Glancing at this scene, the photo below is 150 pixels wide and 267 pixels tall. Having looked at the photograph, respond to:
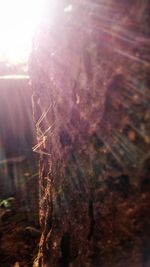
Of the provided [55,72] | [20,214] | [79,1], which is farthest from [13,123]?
[79,1]

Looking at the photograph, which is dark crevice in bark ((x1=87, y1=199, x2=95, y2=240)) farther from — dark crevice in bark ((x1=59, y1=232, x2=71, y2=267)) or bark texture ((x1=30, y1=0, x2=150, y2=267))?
dark crevice in bark ((x1=59, y1=232, x2=71, y2=267))

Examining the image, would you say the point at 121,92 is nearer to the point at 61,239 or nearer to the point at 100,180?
the point at 100,180

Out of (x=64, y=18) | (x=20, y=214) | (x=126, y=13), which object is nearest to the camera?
(x=126, y=13)

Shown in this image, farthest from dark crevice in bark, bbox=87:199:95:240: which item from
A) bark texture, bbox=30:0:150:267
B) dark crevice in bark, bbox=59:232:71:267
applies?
dark crevice in bark, bbox=59:232:71:267

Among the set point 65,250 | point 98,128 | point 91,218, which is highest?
point 98,128

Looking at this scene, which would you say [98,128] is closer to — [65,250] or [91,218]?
[91,218]

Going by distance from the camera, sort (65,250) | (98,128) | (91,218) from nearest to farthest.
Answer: (98,128) → (91,218) → (65,250)

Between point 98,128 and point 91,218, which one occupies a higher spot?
point 98,128

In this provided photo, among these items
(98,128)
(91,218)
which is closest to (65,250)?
(91,218)

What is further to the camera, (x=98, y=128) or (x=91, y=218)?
(x=91, y=218)
